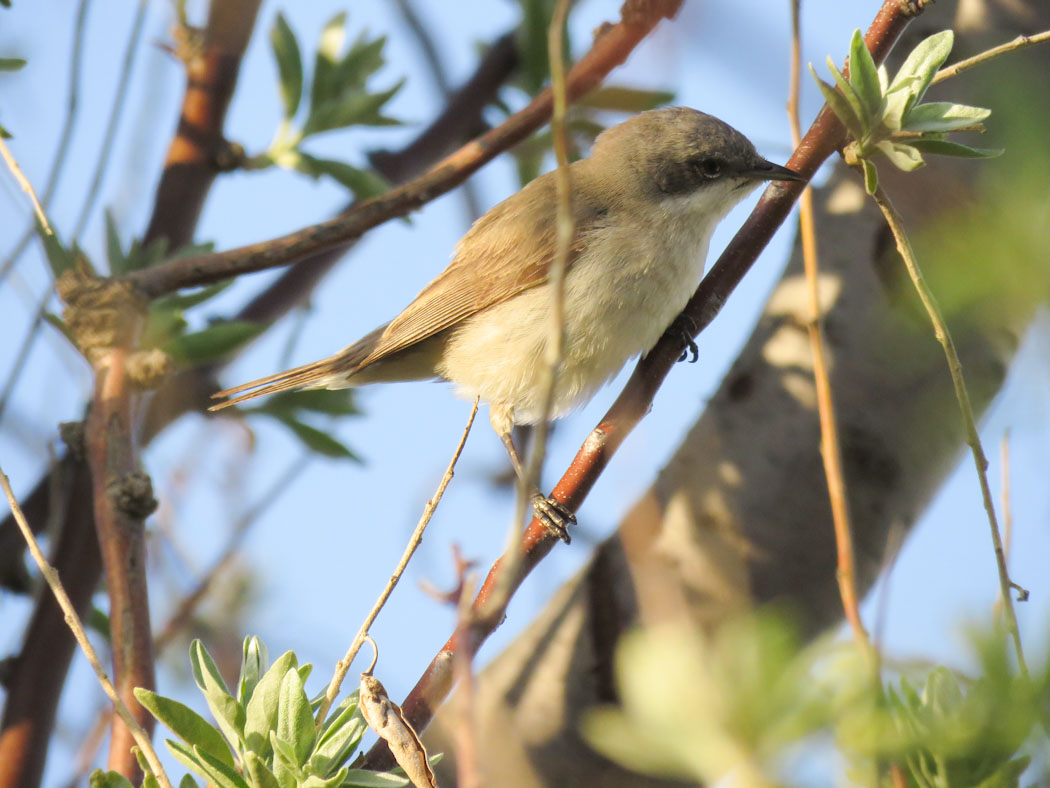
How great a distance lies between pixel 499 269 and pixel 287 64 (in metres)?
1.04

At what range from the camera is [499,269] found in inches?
152

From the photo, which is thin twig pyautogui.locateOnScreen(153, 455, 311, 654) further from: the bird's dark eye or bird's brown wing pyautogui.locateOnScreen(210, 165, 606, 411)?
the bird's dark eye

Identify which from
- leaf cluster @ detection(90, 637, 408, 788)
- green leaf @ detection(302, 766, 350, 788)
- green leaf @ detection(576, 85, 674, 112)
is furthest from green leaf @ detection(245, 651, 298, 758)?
green leaf @ detection(576, 85, 674, 112)

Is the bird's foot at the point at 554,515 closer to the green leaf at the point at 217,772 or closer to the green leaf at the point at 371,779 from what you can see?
the green leaf at the point at 371,779

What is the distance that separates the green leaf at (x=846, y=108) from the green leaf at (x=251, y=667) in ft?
4.34

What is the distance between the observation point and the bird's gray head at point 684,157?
3729 millimetres

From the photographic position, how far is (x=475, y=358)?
12.4 ft

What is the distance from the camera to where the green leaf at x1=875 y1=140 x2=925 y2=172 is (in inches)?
63.2

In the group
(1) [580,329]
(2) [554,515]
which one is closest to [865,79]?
(2) [554,515]

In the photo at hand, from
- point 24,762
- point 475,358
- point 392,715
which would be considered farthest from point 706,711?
point 475,358

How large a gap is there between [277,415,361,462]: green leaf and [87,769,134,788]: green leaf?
1868 millimetres

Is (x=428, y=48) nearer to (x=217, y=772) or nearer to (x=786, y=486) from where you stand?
(x=786, y=486)

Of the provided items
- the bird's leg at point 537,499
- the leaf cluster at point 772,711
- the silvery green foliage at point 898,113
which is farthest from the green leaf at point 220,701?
the silvery green foliage at point 898,113

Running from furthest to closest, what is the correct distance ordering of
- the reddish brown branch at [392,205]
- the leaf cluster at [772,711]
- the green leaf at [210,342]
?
the green leaf at [210,342], the reddish brown branch at [392,205], the leaf cluster at [772,711]
